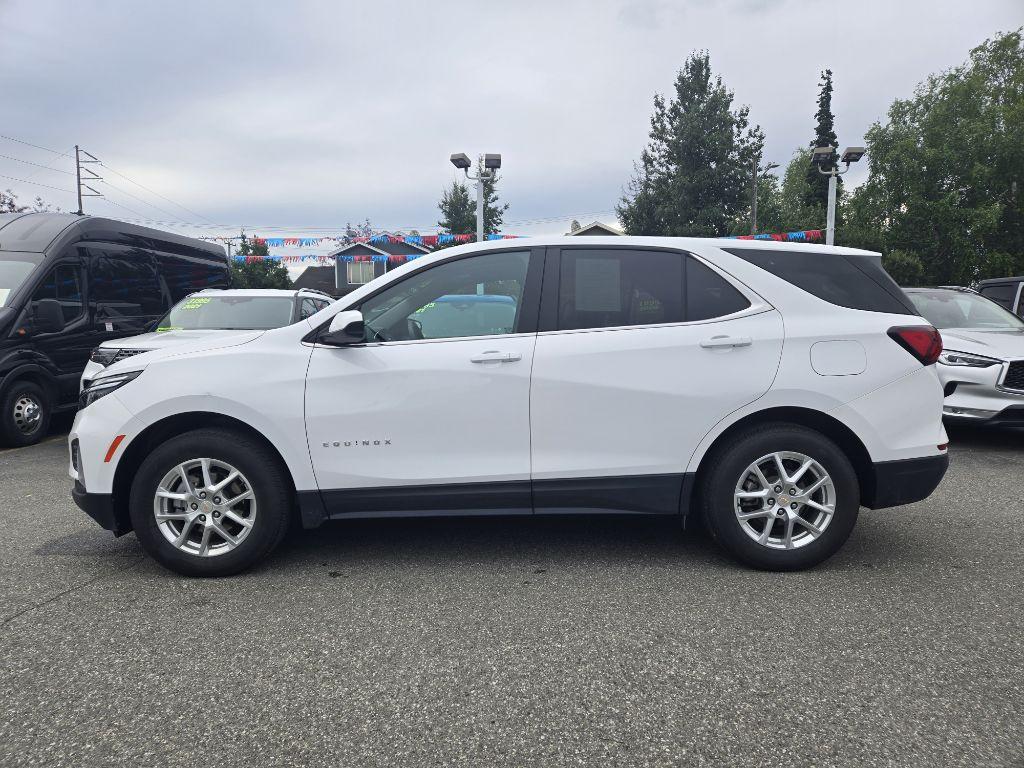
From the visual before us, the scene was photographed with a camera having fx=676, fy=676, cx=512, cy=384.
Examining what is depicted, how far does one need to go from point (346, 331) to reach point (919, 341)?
2.88 metres

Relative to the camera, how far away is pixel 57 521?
4543 millimetres

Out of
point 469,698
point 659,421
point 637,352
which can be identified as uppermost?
point 637,352

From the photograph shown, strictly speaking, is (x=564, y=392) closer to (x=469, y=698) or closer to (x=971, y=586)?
(x=469, y=698)

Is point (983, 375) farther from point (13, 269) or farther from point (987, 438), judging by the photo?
point (13, 269)

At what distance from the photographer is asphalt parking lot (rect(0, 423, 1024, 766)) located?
2121 millimetres

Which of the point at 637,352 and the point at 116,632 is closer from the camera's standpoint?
the point at 116,632

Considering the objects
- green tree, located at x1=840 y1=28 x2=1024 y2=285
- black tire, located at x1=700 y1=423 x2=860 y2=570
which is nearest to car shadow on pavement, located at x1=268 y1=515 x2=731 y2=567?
black tire, located at x1=700 y1=423 x2=860 y2=570

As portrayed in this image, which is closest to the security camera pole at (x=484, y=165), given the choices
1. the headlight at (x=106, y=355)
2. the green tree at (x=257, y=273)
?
the headlight at (x=106, y=355)

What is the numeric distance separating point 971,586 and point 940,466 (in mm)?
594

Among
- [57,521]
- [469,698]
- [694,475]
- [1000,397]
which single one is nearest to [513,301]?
[694,475]

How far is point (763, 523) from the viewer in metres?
3.44

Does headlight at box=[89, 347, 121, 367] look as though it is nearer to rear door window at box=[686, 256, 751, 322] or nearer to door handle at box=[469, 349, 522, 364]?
door handle at box=[469, 349, 522, 364]

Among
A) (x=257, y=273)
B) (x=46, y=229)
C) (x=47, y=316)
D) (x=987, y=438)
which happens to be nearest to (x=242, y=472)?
(x=47, y=316)

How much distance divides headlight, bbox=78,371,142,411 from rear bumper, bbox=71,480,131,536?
18.0 inches
